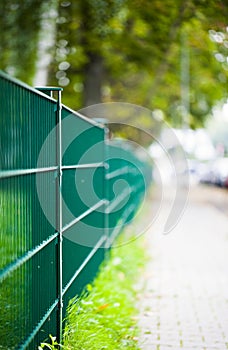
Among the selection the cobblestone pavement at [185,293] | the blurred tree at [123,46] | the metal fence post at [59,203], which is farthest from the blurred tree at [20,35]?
the metal fence post at [59,203]

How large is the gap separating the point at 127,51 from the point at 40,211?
14.9 metres

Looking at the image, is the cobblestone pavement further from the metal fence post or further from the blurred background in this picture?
the blurred background

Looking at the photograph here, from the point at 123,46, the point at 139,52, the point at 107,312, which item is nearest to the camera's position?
the point at 107,312

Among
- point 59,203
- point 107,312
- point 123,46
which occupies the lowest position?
point 107,312

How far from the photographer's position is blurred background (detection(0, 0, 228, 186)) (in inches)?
464

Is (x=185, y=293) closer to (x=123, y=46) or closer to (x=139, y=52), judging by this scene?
(x=123, y=46)

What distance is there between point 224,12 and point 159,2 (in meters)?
4.06

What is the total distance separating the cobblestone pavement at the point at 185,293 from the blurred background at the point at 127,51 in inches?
111

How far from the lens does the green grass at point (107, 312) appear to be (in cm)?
531

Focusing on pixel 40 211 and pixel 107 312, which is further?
pixel 107 312

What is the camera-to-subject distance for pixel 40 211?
14.4 feet

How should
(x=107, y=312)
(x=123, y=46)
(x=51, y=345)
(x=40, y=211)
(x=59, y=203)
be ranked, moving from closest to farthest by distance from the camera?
(x=40, y=211) → (x=51, y=345) → (x=59, y=203) → (x=107, y=312) → (x=123, y=46)

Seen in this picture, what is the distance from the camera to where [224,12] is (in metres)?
8.27

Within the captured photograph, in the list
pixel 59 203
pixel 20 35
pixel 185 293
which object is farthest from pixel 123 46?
pixel 59 203
